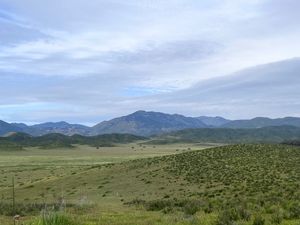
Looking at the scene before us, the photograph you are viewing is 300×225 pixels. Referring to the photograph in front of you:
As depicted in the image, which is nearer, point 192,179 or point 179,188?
point 179,188

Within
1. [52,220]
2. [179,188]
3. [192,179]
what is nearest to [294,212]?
[52,220]

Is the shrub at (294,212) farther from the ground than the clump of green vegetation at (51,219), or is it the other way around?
the clump of green vegetation at (51,219)

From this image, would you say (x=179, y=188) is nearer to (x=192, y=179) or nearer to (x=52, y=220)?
(x=192, y=179)

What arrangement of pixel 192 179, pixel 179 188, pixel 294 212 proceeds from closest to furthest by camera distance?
pixel 294 212, pixel 179 188, pixel 192 179

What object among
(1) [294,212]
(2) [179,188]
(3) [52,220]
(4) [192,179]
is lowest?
(2) [179,188]

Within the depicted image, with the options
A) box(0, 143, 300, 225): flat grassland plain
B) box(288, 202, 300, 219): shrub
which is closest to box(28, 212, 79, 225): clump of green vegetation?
box(0, 143, 300, 225): flat grassland plain

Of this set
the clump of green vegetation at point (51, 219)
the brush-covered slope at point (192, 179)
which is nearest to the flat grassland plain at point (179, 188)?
the brush-covered slope at point (192, 179)

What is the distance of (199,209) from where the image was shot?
24.0 metres

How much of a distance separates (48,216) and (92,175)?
44679 mm

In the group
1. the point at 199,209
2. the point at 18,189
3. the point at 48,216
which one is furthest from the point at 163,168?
the point at 48,216

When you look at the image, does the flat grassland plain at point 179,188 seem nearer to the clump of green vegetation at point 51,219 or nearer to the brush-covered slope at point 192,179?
the brush-covered slope at point 192,179

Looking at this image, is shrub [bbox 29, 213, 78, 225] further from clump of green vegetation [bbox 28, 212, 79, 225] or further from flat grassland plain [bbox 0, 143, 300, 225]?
flat grassland plain [bbox 0, 143, 300, 225]

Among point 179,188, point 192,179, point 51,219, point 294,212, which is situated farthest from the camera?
point 192,179

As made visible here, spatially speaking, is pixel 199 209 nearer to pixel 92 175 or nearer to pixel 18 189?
pixel 18 189
